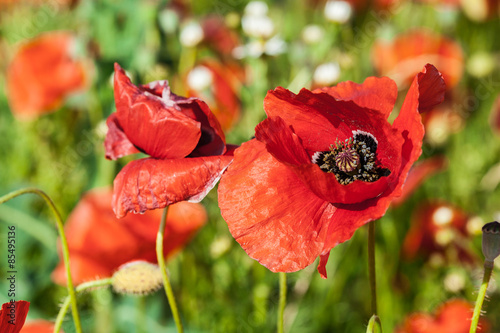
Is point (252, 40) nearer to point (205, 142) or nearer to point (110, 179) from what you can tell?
point (110, 179)

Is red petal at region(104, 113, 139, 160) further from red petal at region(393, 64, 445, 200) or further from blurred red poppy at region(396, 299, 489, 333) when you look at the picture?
blurred red poppy at region(396, 299, 489, 333)

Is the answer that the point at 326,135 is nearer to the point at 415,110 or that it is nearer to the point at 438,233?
the point at 415,110

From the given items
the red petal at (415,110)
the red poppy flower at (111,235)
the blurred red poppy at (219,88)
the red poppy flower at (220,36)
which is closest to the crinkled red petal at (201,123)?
the red petal at (415,110)

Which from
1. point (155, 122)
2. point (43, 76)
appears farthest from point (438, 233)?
point (43, 76)

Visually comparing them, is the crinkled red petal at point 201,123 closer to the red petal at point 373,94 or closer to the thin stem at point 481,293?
the red petal at point 373,94

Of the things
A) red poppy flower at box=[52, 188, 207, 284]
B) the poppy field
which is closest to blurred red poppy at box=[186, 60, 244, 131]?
the poppy field
